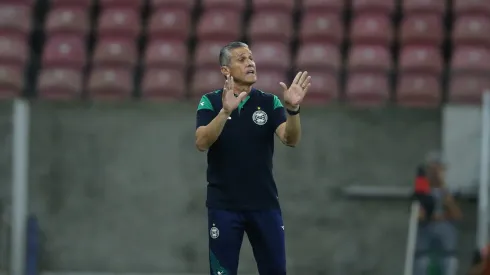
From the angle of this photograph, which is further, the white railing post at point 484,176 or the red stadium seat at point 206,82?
the red stadium seat at point 206,82

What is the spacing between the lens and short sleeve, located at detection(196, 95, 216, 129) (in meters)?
6.42

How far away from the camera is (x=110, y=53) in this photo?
42.7 feet

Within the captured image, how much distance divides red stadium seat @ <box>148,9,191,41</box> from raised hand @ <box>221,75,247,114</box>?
285 inches

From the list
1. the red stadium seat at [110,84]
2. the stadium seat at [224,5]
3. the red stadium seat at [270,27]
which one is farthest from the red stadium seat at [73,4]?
the red stadium seat at [270,27]

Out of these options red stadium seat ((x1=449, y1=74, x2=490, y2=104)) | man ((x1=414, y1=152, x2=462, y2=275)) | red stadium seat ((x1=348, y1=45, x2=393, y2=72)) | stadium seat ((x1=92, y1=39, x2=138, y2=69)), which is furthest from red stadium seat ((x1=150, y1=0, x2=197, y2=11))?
man ((x1=414, y1=152, x2=462, y2=275))

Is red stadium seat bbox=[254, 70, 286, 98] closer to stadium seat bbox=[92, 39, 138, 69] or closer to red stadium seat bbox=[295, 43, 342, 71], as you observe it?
red stadium seat bbox=[295, 43, 342, 71]

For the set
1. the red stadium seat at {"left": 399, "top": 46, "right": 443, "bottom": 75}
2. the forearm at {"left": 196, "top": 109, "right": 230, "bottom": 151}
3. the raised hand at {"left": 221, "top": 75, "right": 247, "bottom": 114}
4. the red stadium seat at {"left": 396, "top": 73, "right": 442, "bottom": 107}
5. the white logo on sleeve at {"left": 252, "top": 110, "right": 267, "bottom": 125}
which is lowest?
the forearm at {"left": 196, "top": 109, "right": 230, "bottom": 151}

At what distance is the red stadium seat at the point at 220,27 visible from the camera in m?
13.2

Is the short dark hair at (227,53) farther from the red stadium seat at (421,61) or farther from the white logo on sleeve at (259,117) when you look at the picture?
the red stadium seat at (421,61)

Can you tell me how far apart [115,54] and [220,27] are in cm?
124

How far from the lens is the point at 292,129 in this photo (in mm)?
6289

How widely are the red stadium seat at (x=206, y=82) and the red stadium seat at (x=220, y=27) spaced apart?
0.60 m

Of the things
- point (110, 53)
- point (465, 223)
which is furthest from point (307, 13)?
point (465, 223)

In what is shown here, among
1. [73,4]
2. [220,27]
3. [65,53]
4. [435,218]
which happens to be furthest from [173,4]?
[435,218]
